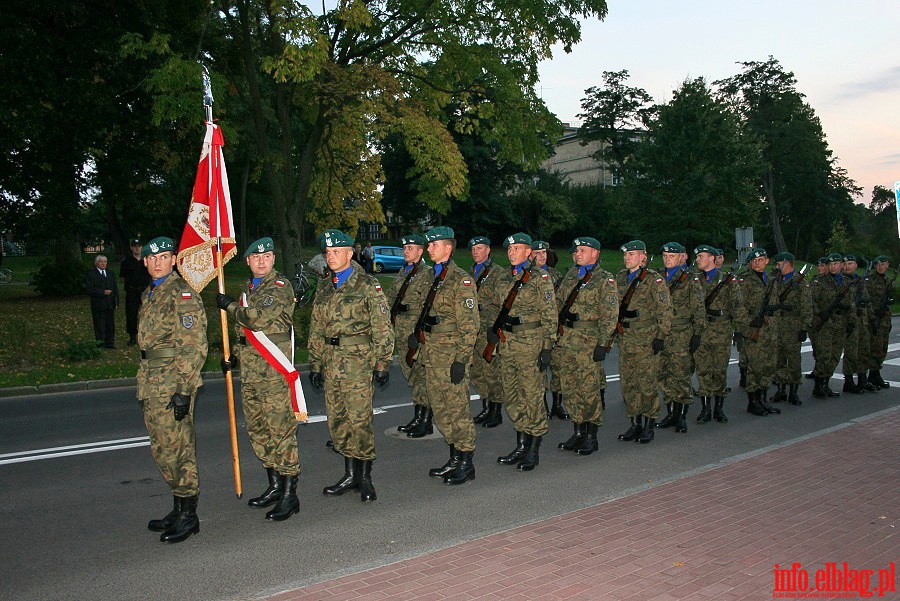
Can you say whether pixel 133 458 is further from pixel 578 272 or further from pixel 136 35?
pixel 136 35

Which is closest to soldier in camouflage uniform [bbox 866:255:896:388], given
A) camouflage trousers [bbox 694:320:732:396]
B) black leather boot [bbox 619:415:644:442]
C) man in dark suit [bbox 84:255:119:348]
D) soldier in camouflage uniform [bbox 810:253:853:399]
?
soldier in camouflage uniform [bbox 810:253:853:399]

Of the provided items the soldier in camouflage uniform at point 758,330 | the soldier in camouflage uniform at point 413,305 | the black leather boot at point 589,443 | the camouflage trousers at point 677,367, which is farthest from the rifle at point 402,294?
the soldier in camouflage uniform at point 758,330

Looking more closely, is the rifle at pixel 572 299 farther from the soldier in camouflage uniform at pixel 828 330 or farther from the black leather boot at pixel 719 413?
the soldier in camouflage uniform at pixel 828 330

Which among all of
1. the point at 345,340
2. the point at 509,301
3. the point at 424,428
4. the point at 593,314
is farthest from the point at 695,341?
the point at 345,340

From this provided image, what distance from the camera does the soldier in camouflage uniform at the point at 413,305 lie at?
322 inches

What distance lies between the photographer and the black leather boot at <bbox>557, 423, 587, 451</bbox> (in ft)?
25.6

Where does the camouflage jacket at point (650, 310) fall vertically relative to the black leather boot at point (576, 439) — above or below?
above

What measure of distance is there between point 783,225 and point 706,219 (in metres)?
36.4

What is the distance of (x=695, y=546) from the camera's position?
498 centimetres

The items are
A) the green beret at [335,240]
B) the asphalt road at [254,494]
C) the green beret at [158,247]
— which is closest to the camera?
the asphalt road at [254,494]

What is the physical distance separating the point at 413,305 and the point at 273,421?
2810 mm

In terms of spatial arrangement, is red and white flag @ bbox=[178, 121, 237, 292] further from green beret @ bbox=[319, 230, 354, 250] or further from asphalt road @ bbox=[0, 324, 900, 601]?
asphalt road @ bbox=[0, 324, 900, 601]

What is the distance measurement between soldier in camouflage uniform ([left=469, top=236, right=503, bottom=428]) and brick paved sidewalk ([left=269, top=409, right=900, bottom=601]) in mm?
3025

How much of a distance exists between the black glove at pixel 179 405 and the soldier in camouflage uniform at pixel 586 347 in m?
3.99
